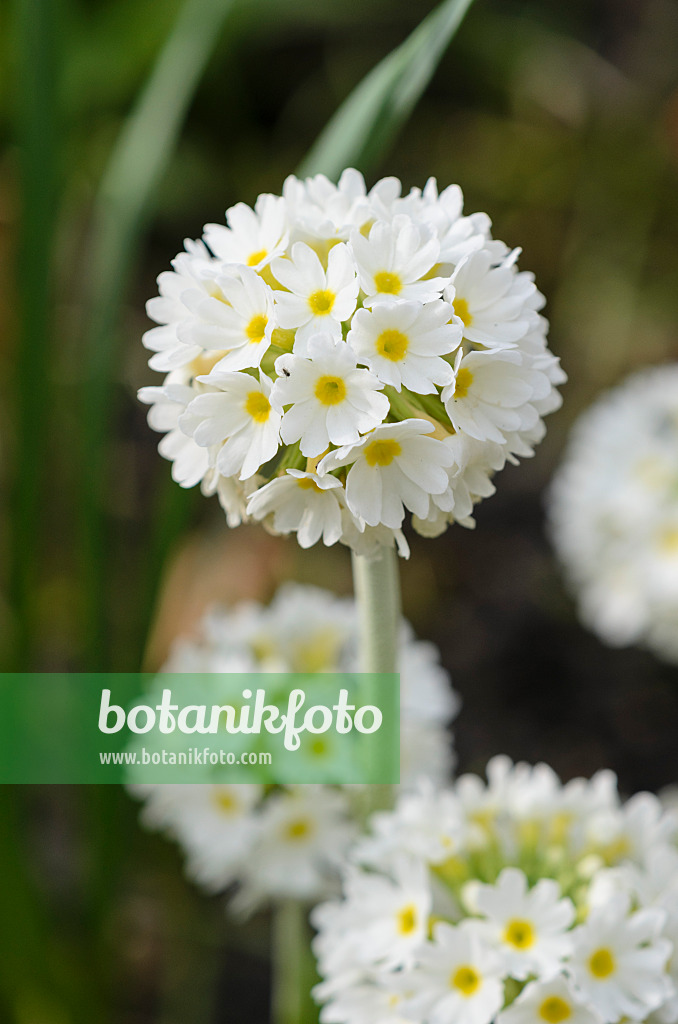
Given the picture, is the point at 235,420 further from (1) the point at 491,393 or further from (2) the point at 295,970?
(2) the point at 295,970

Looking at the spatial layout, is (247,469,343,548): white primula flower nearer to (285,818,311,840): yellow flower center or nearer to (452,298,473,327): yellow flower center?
(452,298,473,327): yellow flower center

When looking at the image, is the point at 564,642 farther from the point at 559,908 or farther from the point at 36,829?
the point at 559,908

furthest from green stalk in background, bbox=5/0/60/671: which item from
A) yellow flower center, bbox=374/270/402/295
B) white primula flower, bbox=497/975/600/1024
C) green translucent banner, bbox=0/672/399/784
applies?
white primula flower, bbox=497/975/600/1024

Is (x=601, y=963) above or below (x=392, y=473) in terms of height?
below

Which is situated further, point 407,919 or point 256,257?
point 407,919

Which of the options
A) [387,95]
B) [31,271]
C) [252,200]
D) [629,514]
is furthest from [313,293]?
[252,200]

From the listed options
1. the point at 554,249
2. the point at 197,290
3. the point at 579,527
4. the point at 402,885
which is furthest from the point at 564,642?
the point at 197,290

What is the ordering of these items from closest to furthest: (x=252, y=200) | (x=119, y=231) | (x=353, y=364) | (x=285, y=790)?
(x=353, y=364), (x=285, y=790), (x=119, y=231), (x=252, y=200)
